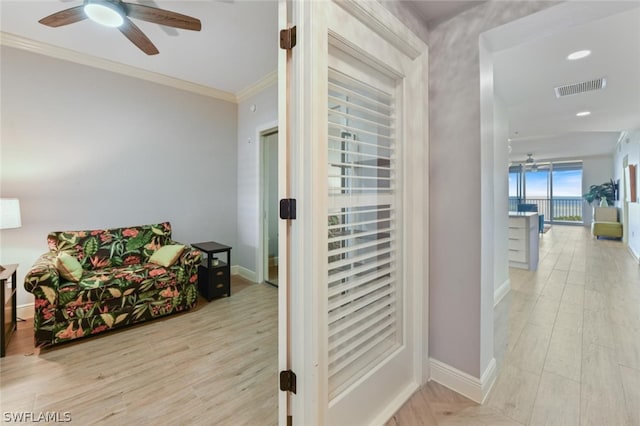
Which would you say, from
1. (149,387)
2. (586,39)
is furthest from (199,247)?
(586,39)

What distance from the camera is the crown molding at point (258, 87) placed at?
142 inches

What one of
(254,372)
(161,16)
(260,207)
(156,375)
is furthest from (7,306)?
(161,16)

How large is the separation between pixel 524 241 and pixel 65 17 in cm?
586

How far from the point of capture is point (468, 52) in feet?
5.57

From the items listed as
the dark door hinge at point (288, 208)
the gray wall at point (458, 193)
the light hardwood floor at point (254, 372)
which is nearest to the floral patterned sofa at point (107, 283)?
the light hardwood floor at point (254, 372)

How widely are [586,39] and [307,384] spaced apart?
3.21 m

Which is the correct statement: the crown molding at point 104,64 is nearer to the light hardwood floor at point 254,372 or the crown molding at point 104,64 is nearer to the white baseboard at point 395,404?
the light hardwood floor at point 254,372

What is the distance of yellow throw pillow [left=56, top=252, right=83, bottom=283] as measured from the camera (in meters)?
2.44

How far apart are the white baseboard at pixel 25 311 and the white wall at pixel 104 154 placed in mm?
50

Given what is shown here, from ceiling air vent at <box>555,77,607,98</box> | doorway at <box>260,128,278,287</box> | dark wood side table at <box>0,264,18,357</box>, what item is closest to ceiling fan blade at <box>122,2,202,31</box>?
doorway at <box>260,128,278,287</box>

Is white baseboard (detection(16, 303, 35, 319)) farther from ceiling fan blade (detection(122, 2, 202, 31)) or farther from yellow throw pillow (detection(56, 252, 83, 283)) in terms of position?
ceiling fan blade (detection(122, 2, 202, 31))

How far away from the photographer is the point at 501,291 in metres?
3.30

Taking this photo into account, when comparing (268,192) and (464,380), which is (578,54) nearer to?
(464,380)

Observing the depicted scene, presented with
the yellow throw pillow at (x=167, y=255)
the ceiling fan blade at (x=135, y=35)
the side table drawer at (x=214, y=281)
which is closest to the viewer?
Result: the ceiling fan blade at (x=135, y=35)
